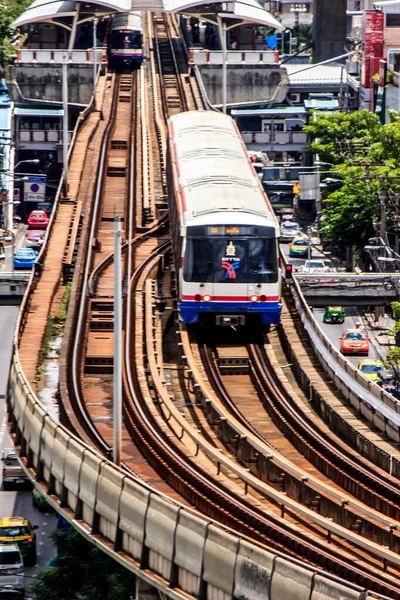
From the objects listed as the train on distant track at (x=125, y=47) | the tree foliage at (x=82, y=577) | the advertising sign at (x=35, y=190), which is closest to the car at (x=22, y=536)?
the tree foliage at (x=82, y=577)

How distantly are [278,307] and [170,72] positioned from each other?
60673 millimetres

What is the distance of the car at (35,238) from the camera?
333 feet

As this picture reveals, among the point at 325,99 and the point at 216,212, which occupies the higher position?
the point at 216,212

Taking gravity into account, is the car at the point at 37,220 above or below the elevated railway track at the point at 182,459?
below

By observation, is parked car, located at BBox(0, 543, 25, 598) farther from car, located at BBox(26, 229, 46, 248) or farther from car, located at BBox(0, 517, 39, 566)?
car, located at BBox(26, 229, 46, 248)

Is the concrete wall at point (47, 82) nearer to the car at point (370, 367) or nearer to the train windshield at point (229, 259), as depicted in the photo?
the car at point (370, 367)

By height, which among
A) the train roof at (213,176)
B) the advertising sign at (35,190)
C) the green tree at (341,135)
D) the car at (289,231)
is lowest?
the car at (289,231)

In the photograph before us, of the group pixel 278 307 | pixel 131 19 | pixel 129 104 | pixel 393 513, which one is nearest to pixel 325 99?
pixel 131 19

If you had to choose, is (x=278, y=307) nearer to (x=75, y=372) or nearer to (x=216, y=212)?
(x=216, y=212)

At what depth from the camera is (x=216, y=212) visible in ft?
146

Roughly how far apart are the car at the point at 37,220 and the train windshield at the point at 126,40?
11.5 m

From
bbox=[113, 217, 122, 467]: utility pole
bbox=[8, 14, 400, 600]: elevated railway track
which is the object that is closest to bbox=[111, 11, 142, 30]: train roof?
bbox=[8, 14, 400, 600]: elevated railway track

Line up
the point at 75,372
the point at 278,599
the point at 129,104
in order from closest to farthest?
the point at 278,599
the point at 75,372
the point at 129,104

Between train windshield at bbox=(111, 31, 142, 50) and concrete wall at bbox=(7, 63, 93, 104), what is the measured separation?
9.00 feet
